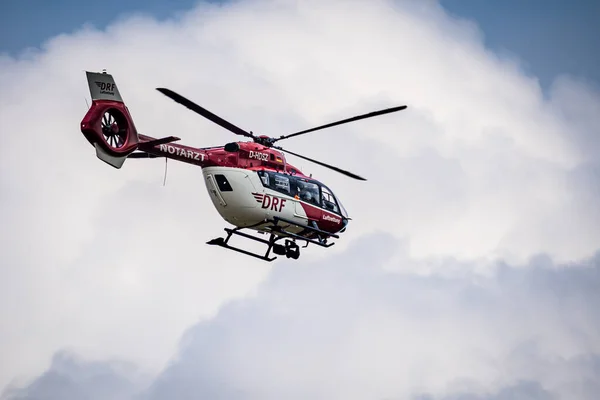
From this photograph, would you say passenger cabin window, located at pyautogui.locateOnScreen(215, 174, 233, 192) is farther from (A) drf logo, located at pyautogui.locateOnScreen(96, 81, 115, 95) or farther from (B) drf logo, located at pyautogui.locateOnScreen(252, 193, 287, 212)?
(A) drf logo, located at pyautogui.locateOnScreen(96, 81, 115, 95)

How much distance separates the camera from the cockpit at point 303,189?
4147cm

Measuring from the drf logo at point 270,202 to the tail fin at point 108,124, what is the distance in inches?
195

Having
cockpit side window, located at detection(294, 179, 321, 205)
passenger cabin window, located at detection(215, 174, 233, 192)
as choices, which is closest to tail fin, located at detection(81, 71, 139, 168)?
passenger cabin window, located at detection(215, 174, 233, 192)

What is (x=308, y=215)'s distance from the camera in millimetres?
42875

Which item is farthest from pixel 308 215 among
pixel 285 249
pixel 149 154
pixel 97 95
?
pixel 97 95

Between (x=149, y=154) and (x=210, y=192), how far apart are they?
2709 millimetres

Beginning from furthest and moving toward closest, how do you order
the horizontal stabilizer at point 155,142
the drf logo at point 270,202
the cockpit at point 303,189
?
the cockpit at point 303,189 → the drf logo at point 270,202 → the horizontal stabilizer at point 155,142

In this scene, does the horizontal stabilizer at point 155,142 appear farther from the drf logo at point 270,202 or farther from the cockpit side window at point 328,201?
the cockpit side window at point 328,201

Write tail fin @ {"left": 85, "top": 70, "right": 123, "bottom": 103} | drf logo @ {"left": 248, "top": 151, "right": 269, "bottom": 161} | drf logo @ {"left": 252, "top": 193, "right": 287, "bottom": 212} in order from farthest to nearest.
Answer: drf logo @ {"left": 248, "top": 151, "right": 269, "bottom": 161}, drf logo @ {"left": 252, "top": 193, "right": 287, "bottom": 212}, tail fin @ {"left": 85, "top": 70, "right": 123, "bottom": 103}

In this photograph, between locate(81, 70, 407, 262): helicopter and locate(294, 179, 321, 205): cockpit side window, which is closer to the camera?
locate(81, 70, 407, 262): helicopter

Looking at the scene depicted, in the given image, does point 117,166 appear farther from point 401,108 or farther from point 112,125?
point 401,108

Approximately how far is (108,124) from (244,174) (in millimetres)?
5280

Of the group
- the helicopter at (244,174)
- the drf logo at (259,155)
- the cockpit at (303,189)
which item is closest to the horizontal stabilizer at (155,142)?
the helicopter at (244,174)

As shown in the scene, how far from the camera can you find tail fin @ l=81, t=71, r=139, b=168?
122ft
